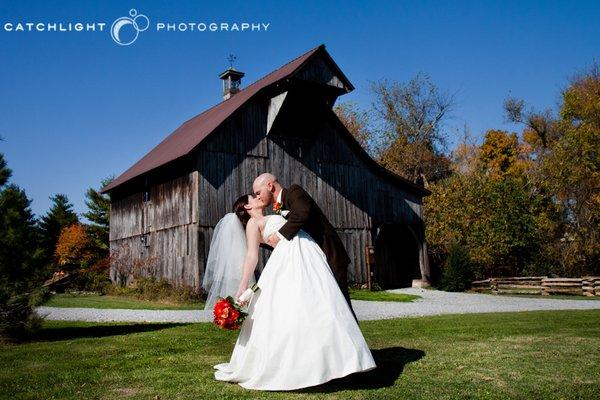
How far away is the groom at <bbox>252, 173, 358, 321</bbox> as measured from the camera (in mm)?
5398

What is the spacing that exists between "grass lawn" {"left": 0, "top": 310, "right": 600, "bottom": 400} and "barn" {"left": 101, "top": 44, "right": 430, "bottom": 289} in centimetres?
988

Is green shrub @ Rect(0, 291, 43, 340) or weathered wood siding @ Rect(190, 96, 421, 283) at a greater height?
weathered wood siding @ Rect(190, 96, 421, 283)

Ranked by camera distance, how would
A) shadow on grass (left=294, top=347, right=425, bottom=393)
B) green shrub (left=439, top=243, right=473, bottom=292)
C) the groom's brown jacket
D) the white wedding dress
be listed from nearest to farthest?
the white wedding dress → shadow on grass (left=294, top=347, right=425, bottom=393) → the groom's brown jacket → green shrub (left=439, top=243, right=473, bottom=292)

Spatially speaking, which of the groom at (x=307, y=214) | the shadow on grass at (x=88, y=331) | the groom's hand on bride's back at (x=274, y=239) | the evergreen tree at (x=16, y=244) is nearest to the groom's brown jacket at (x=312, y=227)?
the groom at (x=307, y=214)

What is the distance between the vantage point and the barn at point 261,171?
1941cm

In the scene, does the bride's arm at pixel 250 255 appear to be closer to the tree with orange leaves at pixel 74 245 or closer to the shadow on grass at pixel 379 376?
the shadow on grass at pixel 379 376

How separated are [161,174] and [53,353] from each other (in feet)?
49.5

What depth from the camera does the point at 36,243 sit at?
28.8ft

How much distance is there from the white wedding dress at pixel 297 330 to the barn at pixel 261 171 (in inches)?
542

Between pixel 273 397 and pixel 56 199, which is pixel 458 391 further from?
pixel 56 199

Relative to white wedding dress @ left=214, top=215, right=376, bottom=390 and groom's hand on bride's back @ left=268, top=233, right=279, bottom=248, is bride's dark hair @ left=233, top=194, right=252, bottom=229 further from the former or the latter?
white wedding dress @ left=214, top=215, right=376, bottom=390

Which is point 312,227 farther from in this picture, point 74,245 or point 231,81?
point 74,245

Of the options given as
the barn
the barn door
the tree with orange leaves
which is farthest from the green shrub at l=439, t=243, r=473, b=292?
the tree with orange leaves

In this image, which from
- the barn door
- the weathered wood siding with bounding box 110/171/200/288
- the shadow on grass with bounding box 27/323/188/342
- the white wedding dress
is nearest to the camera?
the white wedding dress
